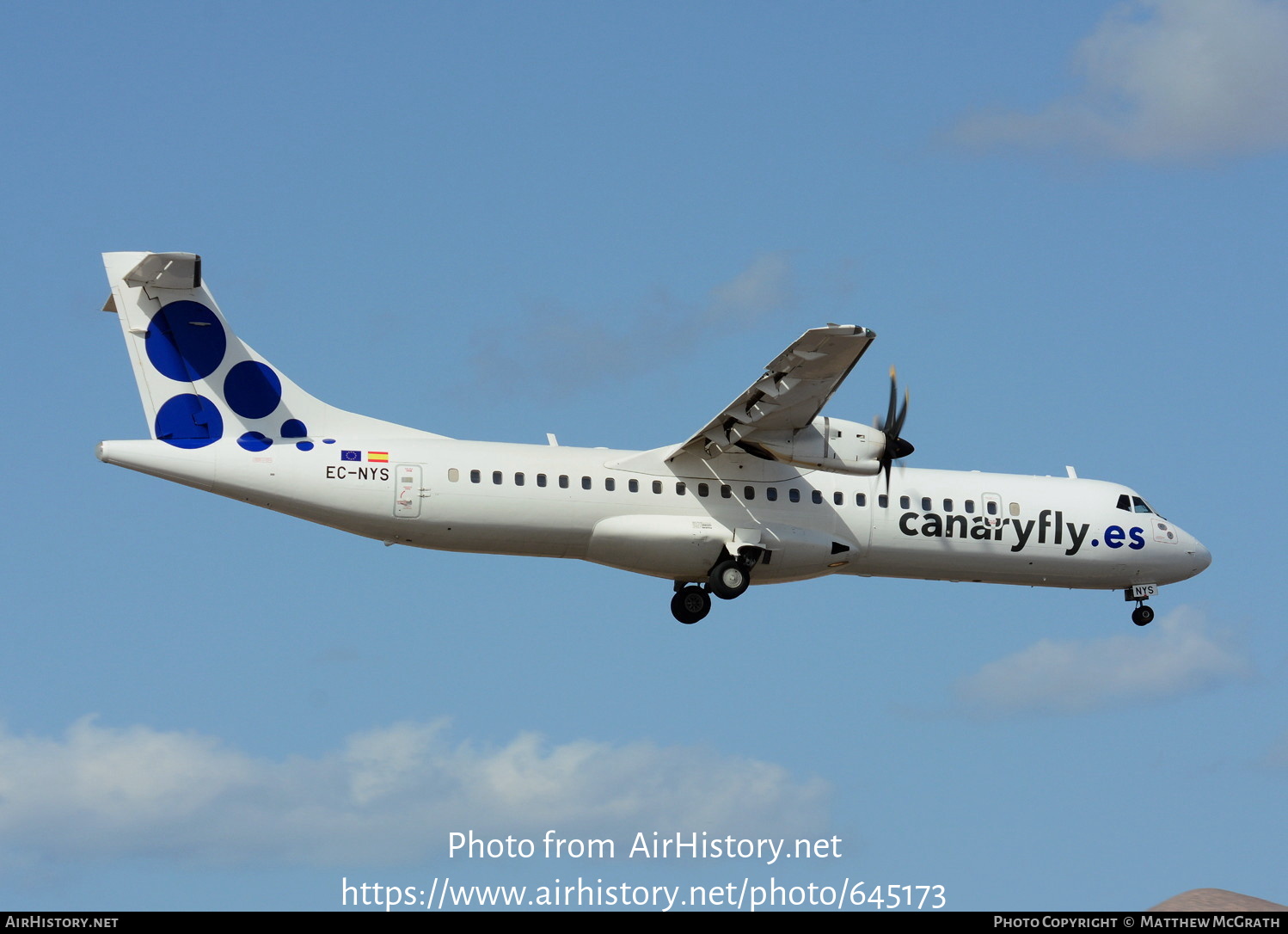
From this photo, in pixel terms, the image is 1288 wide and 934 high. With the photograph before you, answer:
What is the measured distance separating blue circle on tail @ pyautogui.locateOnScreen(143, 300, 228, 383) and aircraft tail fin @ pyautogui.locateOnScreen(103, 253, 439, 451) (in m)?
0.02

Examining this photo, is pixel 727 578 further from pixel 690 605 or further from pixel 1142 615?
pixel 1142 615

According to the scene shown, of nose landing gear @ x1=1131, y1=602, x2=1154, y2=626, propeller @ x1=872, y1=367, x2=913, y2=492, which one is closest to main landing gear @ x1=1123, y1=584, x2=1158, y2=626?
nose landing gear @ x1=1131, y1=602, x2=1154, y2=626

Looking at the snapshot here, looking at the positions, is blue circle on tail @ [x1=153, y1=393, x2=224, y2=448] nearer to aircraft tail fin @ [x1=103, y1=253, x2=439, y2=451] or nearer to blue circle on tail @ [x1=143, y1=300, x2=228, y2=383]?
aircraft tail fin @ [x1=103, y1=253, x2=439, y2=451]

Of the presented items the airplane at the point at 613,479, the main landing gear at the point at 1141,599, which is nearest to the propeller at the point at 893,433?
the airplane at the point at 613,479

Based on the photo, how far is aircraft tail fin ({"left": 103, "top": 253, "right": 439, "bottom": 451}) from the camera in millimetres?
30297

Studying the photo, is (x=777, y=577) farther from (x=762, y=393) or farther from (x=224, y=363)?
(x=224, y=363)

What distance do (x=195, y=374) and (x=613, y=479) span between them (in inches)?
322

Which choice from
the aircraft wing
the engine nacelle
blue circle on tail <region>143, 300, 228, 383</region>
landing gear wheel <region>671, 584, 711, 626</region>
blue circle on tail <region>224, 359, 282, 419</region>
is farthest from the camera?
landing gear wheel <region>671, 584, 711, 626</region>

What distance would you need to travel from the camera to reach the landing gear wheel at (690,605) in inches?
1329

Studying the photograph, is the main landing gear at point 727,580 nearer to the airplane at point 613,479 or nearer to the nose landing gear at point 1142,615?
the airplane at point 613,479

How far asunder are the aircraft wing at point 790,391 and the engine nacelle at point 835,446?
212 millimetres

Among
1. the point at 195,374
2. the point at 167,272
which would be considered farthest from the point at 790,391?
the point at 167,272

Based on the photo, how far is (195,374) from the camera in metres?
30.7

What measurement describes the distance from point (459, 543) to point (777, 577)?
6.79 meters
